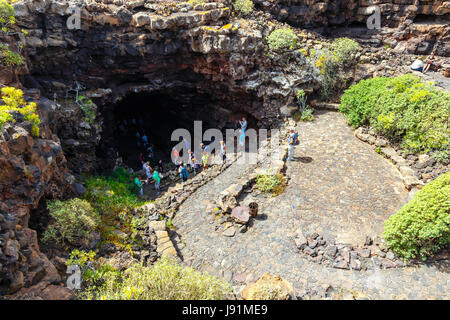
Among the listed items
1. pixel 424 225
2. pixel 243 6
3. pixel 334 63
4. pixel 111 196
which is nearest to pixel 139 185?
pixel 111 196

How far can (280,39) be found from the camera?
18.6 m

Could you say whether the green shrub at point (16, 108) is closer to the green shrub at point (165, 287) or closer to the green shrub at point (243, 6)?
the green shrub at point (165, 287)

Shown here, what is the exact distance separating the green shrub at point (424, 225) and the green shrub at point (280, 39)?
12947 millimetres

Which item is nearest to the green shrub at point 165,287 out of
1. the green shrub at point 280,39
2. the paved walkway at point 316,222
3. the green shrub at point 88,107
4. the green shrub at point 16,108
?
the paved walkway at point 316,222

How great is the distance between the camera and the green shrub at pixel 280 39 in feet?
61.3

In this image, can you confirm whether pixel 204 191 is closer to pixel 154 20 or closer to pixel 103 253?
pixel 103 253

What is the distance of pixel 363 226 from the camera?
11.2 m

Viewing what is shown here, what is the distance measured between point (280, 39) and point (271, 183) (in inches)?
433

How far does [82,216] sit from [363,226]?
11295 millimetres

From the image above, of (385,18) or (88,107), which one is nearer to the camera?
(88,107)

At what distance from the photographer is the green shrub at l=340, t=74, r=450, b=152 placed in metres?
13.6

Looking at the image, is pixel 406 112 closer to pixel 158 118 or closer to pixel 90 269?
pixel 90 269
